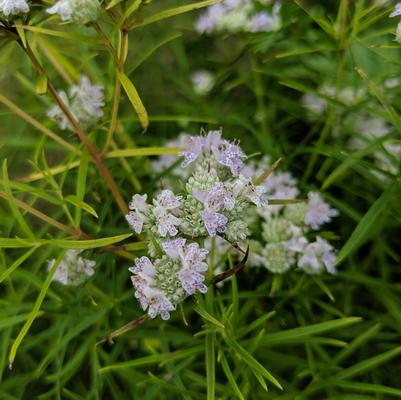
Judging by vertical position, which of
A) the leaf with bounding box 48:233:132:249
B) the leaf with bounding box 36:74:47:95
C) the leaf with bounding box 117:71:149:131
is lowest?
the leaf with bounding box 48:233:132:249

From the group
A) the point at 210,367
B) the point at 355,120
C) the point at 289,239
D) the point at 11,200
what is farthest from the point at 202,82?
the point at 210,367

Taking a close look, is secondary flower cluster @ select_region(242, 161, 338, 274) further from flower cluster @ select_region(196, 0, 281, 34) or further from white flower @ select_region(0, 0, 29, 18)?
white flower @ select_region(0, 0, 29, 18)

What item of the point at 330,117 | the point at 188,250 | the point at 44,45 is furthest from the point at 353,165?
the point at 44,45

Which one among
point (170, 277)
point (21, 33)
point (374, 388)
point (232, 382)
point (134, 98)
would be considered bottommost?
point (374, 388)

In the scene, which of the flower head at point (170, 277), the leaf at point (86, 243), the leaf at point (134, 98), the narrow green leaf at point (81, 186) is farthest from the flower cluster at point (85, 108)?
the flower head at point (170, 277)

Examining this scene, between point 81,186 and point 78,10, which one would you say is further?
point 81,186

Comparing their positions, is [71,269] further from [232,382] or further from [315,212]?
[315,212]

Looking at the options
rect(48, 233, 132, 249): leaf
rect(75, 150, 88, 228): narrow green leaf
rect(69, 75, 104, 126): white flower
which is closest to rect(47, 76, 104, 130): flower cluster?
rect(69, 75, 104, 126): white flower

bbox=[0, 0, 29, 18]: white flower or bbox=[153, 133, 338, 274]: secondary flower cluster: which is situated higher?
bbox=[0, 0, 29, 18]: white flower
